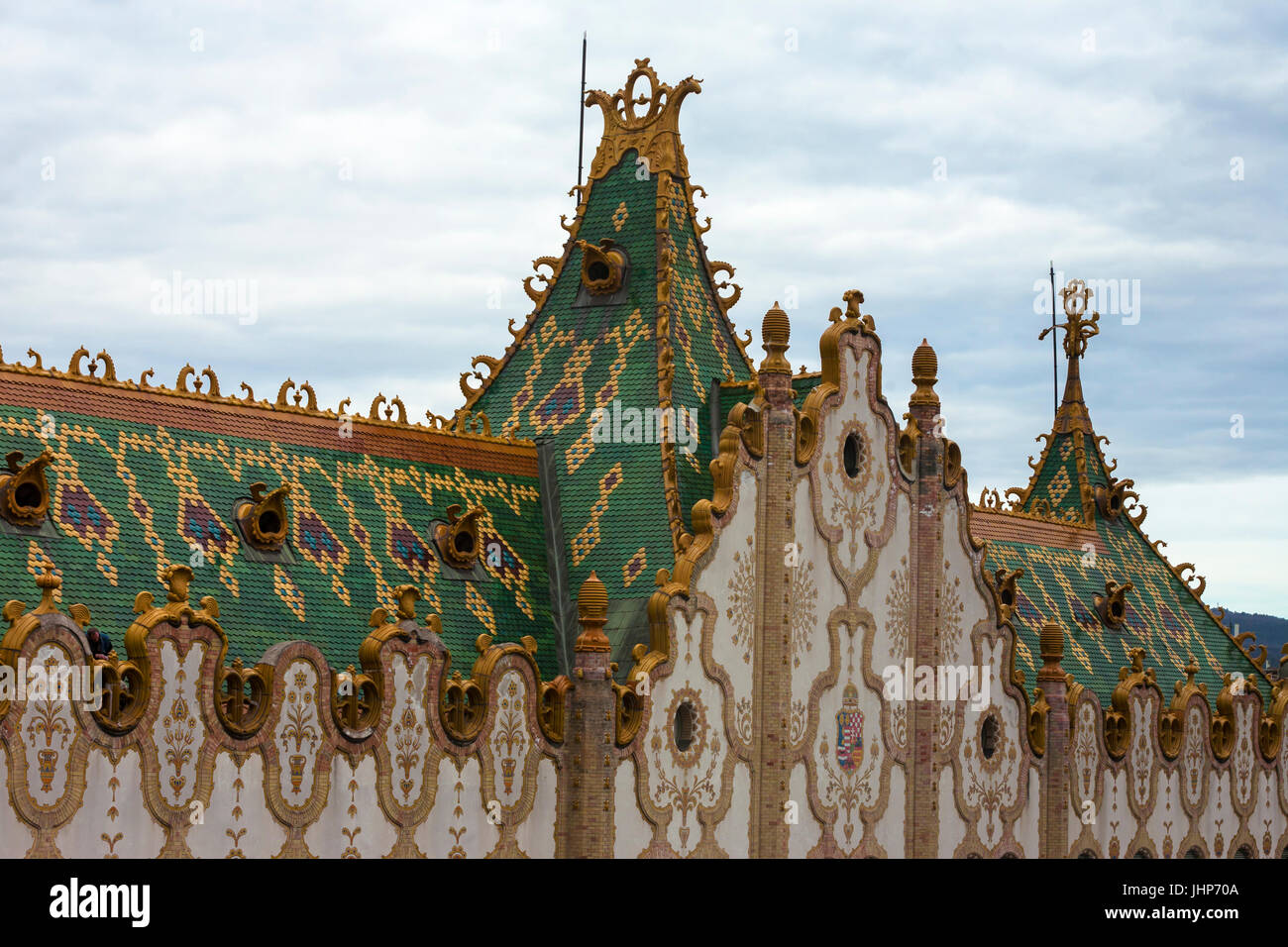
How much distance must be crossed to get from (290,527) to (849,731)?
1191 centimetres

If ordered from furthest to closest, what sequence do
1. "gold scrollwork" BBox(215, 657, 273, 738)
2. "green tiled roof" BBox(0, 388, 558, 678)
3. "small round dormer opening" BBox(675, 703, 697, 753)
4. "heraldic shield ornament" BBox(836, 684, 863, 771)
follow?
"heraldic shield ornament" BBox(836, 684, 863, 771), "small round dormer opening" BBox(675, 703, 697, 753), "green tiled roof" BBox(0, 388, 558, 678), "gold scrollwork" BBox(215, 657, 273, 738)

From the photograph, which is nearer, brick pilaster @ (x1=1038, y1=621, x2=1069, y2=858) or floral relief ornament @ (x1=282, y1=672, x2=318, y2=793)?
floral relief ornament @ (x1=282, y1=672, x2=318, y2=793)

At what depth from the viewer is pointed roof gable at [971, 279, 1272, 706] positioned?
56531mm

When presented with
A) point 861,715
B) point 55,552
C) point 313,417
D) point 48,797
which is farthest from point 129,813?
point 861,715

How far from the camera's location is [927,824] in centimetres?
4712

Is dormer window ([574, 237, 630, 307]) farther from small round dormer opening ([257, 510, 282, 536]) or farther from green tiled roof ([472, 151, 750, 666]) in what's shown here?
small round dormer opening ([257, 510, 282, 536])

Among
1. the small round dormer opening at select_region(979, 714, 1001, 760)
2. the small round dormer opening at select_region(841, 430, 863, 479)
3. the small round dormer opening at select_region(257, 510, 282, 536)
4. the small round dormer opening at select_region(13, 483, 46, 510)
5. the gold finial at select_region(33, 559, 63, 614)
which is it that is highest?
the small round dormer opening at select_region(841, 430, 863, 479)

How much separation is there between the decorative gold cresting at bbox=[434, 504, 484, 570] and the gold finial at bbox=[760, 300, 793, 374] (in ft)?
19.9

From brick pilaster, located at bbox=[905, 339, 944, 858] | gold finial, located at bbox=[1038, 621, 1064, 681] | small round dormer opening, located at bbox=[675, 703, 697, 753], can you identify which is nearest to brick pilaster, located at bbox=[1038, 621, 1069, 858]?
gold finial, located at bbox=[1038, 621, 1064, 681]

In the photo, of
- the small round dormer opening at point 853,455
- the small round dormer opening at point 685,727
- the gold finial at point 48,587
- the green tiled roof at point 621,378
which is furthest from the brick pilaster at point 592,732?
the gold finial at point 48,587

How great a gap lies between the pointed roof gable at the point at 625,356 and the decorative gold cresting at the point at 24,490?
457 inches

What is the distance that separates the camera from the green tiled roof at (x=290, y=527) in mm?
36594

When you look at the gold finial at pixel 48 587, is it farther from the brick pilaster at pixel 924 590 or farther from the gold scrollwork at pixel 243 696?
the brick pilaster at pixel 924 590

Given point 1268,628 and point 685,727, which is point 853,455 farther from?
point 1268,628
